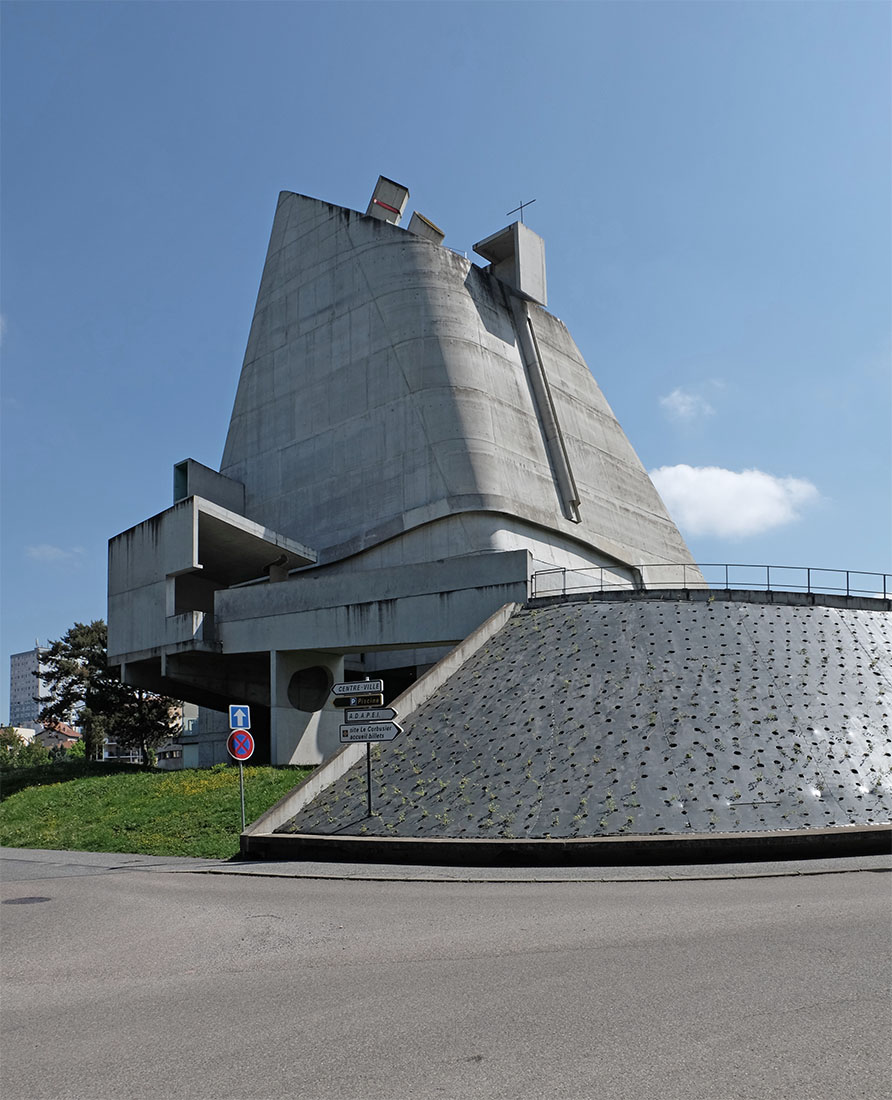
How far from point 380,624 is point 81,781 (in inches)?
448

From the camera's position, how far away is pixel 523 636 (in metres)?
22.5

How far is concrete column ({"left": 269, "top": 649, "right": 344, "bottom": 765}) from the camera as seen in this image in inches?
1151

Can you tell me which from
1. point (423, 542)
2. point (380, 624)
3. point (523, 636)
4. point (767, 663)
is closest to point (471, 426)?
point (423, 542)

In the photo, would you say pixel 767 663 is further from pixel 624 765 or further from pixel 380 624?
pixel 380 624

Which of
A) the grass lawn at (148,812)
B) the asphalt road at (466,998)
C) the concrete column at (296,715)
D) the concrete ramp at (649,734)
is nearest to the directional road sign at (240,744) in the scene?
the concrete ramp at (649,734)

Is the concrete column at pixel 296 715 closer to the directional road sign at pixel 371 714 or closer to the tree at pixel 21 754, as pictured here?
the directional road sign at pixel 371 714

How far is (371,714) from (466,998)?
10310mm

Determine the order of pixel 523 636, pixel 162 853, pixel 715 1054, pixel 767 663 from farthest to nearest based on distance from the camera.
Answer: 1. pixel 523 636
2. pixel 767 663
3. pixel 162 853
4. pixel 715 1054

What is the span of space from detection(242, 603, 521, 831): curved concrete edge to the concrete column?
8397 mm

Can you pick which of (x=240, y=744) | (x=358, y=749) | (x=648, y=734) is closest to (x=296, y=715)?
(x=358, y=749)

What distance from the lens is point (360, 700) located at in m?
16.2

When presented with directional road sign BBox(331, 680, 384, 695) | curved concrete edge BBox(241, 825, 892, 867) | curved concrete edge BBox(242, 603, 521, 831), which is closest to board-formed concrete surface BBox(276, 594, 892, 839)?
curved concrete edge BBox(242, 603, 521, 831)

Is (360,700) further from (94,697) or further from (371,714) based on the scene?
(94,697)

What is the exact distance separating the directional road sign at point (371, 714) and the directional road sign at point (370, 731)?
8cm
